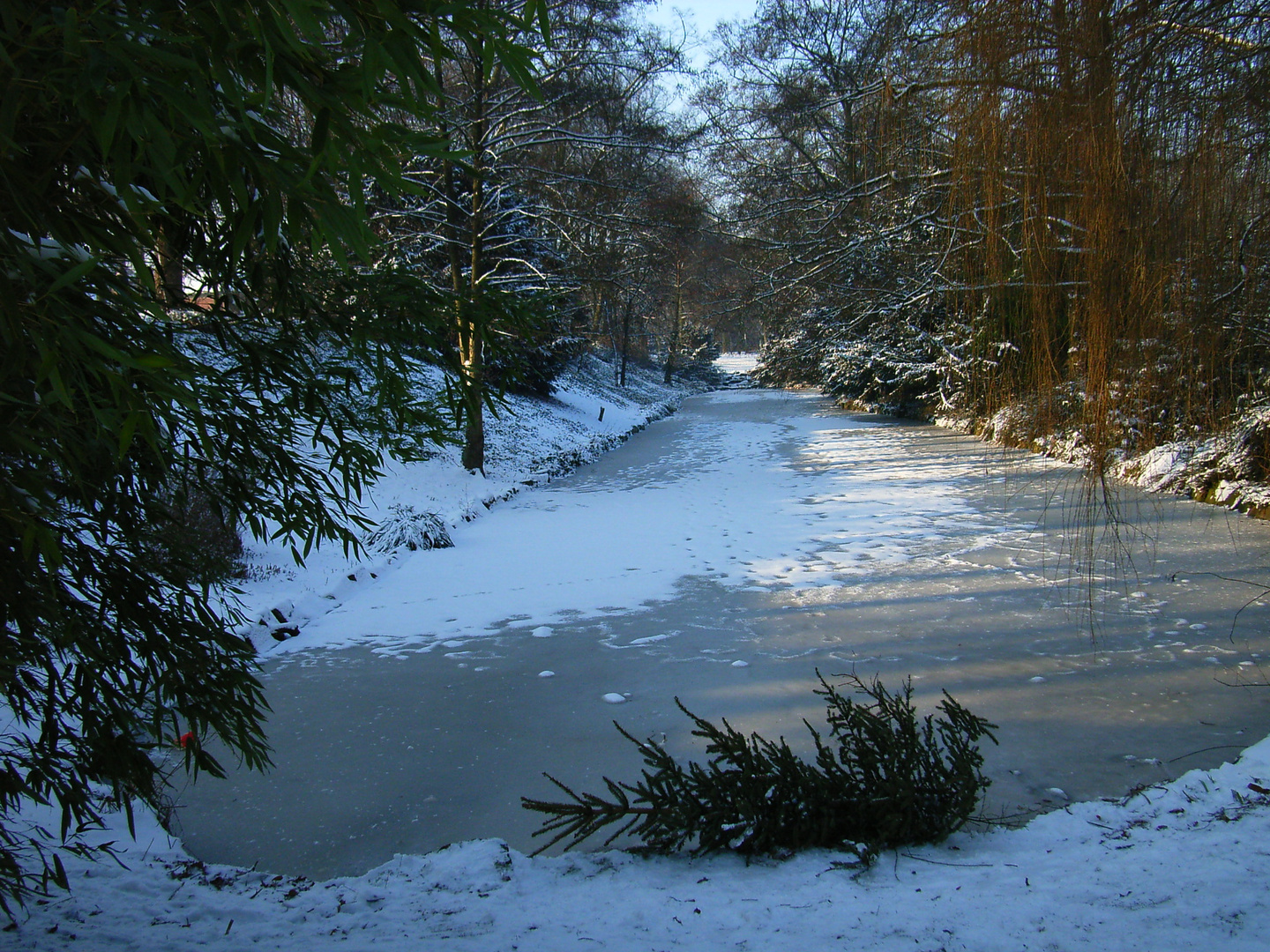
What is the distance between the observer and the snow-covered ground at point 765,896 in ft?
7.58

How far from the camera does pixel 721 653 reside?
5.68 meters

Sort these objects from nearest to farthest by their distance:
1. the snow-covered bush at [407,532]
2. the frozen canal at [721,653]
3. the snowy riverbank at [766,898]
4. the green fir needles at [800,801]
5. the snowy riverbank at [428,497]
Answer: the snowy riverbank at [766,898] → the green fir needles at [800,801] → the frozen canal at [721,653] → the snowy riverbank at [428,497] → the snow-covered bush at [407,532]

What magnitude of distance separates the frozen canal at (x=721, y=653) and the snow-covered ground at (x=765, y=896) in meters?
0.48

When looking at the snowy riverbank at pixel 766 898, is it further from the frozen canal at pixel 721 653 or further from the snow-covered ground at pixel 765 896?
the frozen canal at pixel 721 653

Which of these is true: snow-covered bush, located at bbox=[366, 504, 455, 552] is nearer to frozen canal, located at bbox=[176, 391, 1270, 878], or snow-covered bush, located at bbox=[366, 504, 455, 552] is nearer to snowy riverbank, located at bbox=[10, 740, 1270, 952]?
frozen canal, located at bbox=[176, 391, 1270, 878]

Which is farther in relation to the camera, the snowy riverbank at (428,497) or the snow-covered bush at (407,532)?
the snow-covered bush at (407,532)

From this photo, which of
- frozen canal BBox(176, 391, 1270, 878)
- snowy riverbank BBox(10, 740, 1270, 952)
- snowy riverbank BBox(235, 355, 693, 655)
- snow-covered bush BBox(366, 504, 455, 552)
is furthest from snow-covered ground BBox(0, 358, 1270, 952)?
snow-covered bush BBox(366, 504, 455, 552)

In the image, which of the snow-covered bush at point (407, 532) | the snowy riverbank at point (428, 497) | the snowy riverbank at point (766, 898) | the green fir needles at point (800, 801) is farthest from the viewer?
the snow-covered bush at point (407, 532)

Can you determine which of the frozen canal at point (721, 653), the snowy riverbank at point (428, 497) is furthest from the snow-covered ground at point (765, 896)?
the snowy riverbank at point (428, 497)

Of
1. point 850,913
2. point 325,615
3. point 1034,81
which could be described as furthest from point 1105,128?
point 325,615

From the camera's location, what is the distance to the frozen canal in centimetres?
396

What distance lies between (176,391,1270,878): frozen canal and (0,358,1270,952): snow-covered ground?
1.57 feet

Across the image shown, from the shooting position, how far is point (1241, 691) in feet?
15.6

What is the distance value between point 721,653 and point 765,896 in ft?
9.92
